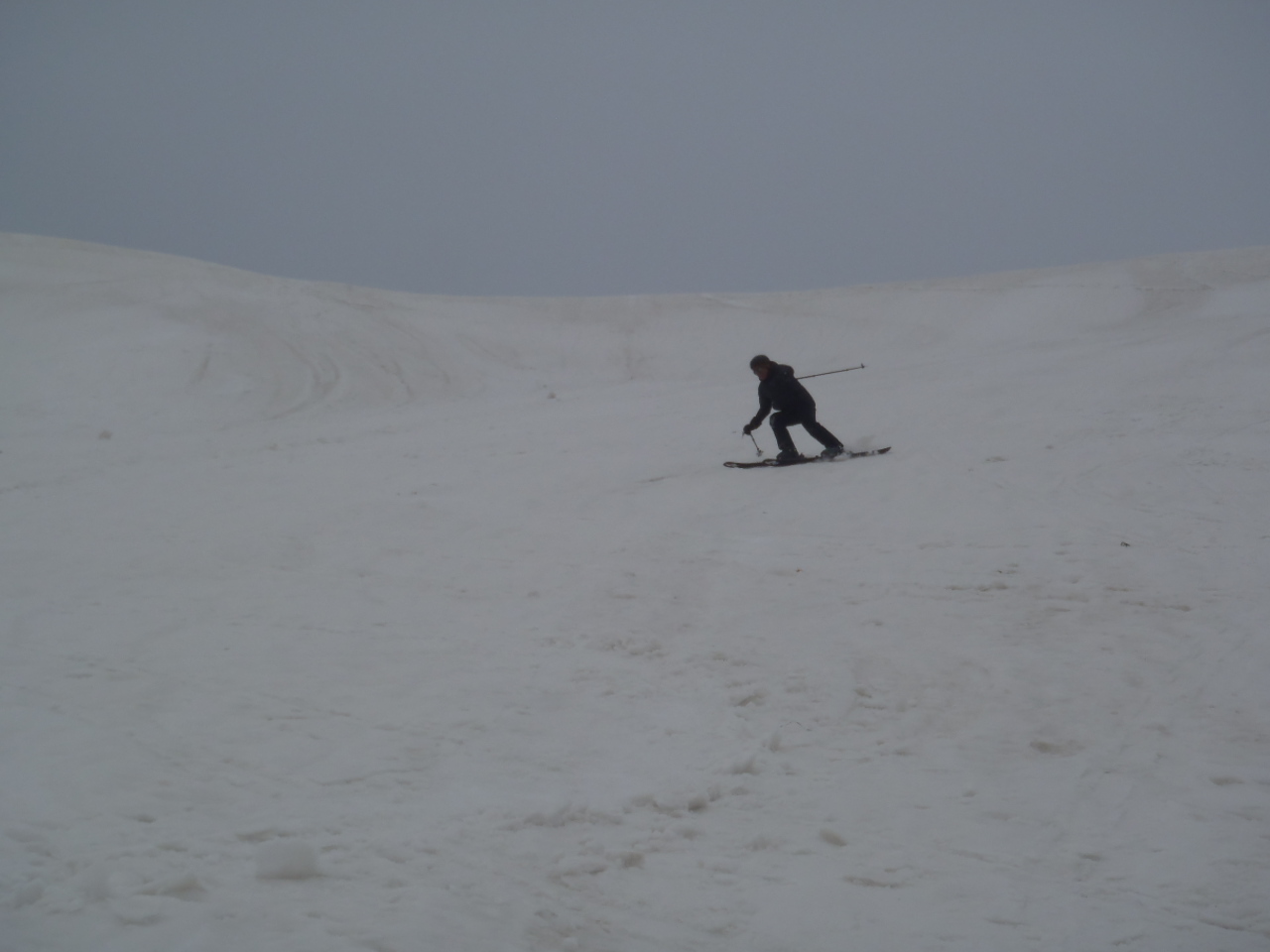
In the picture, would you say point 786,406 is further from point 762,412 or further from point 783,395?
point 762,412

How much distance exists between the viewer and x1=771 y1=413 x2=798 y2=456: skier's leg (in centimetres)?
789

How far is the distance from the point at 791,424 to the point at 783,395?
262 millimetres

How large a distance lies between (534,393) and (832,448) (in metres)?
8.19

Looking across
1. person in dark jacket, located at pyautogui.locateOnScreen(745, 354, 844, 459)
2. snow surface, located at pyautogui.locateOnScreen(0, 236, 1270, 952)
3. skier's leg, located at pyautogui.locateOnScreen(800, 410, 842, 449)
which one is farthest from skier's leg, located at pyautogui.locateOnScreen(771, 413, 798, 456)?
snow surface, located at pyautogui.locateOnScreen(0, 236, 1270, 952)

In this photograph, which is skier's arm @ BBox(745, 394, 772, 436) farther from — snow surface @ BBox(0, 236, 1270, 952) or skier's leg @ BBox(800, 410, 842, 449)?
snow surface @ BBox(0, 236, 1270, 952)

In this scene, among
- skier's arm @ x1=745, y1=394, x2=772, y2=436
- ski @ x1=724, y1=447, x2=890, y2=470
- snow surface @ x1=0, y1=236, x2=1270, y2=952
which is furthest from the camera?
ski @ x1=724, y1=447, x2=890, y2=470

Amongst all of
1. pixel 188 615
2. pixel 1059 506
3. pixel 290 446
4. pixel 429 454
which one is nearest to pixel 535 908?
pixel 188 615

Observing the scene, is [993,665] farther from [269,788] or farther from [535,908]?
[269,788]

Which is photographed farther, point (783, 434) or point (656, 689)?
point (783, 434)

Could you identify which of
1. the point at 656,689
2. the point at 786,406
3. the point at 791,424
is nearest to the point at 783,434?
the point at 791,424

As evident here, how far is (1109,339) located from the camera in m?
13.8

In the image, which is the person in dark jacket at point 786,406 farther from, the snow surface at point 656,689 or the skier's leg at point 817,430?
the snow surface at point 656,689

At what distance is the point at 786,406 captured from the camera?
793 centimetres

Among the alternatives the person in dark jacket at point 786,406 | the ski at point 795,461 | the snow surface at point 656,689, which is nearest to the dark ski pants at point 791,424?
the person in dark jacket at point 786,406
